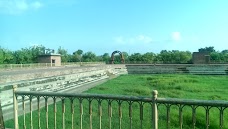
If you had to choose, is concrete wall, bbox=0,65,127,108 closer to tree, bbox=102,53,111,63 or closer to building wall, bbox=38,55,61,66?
building wall, bbox=38,55,61,66

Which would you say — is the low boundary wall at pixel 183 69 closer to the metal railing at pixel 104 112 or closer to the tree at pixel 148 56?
the metal railing at pixel 104 112

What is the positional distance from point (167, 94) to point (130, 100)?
7.53 meters

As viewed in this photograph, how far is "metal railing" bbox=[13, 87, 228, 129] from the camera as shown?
9.27 ft

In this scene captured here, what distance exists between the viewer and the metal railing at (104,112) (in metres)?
2.83

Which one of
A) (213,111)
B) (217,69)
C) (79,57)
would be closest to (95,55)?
(79,57)

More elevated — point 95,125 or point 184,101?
point 184,101

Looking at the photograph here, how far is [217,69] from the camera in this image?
22.0m

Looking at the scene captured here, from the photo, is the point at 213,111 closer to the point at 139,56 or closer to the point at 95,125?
the point at 95,125

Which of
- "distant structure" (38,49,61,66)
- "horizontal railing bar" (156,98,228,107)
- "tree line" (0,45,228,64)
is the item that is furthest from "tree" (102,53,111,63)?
"horizontal railing bar" (156,98,228,107)

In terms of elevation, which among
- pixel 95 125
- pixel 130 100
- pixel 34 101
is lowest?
pixel 95 125

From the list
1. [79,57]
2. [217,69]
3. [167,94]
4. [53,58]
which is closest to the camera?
[167,94]

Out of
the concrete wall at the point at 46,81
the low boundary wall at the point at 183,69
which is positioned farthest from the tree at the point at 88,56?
the concrete wall at the point at 46,81

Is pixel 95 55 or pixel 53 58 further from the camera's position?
pixel 95 55

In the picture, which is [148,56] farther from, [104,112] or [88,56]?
[104,112]
